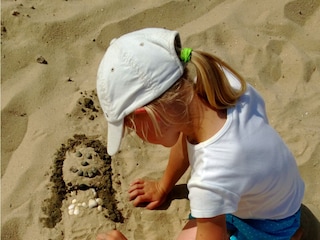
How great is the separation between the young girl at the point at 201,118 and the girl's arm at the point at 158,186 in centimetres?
39

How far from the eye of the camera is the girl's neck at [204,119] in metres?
1.52

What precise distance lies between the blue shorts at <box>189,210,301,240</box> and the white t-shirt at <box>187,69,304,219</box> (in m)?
0.08

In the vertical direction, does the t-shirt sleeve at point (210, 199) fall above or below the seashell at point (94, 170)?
above

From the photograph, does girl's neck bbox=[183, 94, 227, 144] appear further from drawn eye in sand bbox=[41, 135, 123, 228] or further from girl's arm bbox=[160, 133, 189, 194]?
drawn eye in sand bbox=[41, 135, 123, 228]

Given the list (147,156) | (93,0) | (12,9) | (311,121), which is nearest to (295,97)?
(311,121)

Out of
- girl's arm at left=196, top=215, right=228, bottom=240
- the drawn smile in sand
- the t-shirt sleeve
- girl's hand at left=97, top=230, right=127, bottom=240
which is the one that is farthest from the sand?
the t-shirt sleeve

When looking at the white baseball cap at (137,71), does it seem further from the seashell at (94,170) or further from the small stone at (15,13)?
the small stone at (15,13)

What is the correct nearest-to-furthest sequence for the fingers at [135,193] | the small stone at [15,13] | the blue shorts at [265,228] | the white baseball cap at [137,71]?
1. the white baseball cap at [137,71]
2. the blue shorts at [265,228]
3. the fingers at [135,193]
4. the small stone at [15,13]

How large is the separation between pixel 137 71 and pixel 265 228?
0.69m

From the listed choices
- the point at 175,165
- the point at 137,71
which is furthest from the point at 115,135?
the point at 175,165

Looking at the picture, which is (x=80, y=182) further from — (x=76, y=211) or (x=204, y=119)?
(x=204, y=119)

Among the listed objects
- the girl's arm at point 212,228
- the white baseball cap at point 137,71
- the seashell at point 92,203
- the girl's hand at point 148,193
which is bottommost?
the girl's hand at point 148,193

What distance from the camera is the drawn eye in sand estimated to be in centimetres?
206

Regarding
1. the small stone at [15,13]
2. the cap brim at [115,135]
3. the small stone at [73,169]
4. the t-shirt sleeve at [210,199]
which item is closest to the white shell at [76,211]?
the small stone at [73,169]
